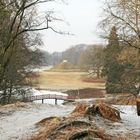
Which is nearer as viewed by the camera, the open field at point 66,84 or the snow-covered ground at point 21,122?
the snow-covered ground at point 21,122

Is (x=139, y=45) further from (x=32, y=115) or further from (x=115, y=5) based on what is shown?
(x=32, y=115)

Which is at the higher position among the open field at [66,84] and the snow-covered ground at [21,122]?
the snow-covered ground at [21,122]

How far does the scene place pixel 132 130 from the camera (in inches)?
604

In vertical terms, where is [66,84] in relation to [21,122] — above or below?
below

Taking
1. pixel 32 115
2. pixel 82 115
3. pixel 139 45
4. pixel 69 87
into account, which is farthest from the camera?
pixel 69 87

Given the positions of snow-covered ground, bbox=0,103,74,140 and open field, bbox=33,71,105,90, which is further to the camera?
open field, bbox=33,71,105,90

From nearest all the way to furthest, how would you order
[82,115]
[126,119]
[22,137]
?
[22,137] < [82,115] < [126,119]

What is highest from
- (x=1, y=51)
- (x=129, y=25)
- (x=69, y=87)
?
(x=129, y=25)

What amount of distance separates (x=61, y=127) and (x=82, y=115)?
2.46 meters

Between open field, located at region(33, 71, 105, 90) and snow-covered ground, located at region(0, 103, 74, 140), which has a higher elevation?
snow-covered ground, located at region(0, 103, 74, 140)

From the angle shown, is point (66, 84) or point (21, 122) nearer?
point (21, 122)

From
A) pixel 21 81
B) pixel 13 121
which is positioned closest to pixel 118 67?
pixel 21 81

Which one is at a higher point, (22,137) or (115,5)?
(115,5)

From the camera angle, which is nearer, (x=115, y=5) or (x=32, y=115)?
(x=32, y=115)
